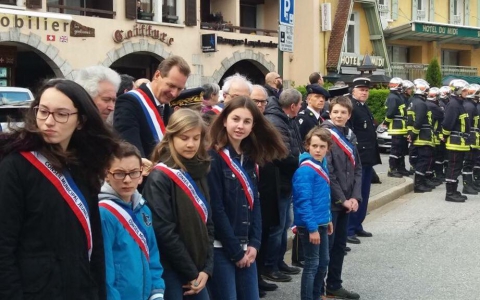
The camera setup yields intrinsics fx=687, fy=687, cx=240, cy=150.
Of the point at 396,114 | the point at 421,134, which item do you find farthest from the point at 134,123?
the point at 396,114

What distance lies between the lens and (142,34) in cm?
Result: 2247

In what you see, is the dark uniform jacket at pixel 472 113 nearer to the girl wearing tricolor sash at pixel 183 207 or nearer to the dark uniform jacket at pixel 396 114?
the dark uniform jacket at pixel 396 114

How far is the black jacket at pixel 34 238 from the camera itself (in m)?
2.78

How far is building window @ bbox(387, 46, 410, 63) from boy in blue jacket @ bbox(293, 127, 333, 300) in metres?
30.9

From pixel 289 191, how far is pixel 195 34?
17842 millimetres

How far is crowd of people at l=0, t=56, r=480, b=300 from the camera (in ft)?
9.39

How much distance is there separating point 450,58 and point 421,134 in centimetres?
2853

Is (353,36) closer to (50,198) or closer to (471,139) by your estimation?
(471,139)

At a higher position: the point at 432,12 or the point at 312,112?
the point at 432,12

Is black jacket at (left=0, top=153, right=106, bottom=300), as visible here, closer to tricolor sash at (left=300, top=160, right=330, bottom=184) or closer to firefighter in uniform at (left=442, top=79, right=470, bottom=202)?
tricolor sash at (left=300, top=160, right=330, bottom=184)

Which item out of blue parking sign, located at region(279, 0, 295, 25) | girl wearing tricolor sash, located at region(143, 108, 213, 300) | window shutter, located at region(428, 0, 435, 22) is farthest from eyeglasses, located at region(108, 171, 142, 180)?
window shutter, located at region(428, 0, 435, 22)

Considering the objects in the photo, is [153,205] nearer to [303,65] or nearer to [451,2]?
[303,65]

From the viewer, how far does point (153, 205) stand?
4109 millimetres

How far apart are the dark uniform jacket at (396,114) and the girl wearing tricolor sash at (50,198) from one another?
12.7m
